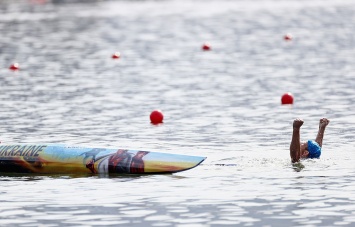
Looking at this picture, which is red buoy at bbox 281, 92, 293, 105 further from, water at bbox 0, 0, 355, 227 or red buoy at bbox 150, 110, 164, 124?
red buoy at bbox 150, 110, 164, 124

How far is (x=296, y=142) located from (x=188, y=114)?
835 centimetres

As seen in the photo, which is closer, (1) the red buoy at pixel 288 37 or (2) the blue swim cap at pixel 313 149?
(2) the blue swim cap at pixel 313 149

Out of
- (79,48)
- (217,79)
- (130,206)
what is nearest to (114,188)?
(130,206)

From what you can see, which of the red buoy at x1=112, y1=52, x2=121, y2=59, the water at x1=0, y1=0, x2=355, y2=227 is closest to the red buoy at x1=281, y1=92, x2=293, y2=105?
the water at x1=0, y1=0, x2=355, y2=227

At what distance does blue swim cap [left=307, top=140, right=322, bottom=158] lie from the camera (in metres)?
20.0

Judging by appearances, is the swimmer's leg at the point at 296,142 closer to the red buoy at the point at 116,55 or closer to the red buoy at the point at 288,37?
the red buoy at the point at 116,55

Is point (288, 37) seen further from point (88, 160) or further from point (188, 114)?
point (88, 160)

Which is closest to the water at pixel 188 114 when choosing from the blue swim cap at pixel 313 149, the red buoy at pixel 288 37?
the blue swim cap at pixel 313 149

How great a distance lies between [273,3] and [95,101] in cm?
5746

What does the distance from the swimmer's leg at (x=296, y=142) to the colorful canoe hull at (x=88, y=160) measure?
1713 mm

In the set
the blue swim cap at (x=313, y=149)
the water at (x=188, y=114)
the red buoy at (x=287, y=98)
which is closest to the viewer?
the water at (x=188, y=114)

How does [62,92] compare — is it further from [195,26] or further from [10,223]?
[195,26]

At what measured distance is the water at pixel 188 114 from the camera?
16.6 meters

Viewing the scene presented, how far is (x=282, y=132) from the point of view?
2422cm
